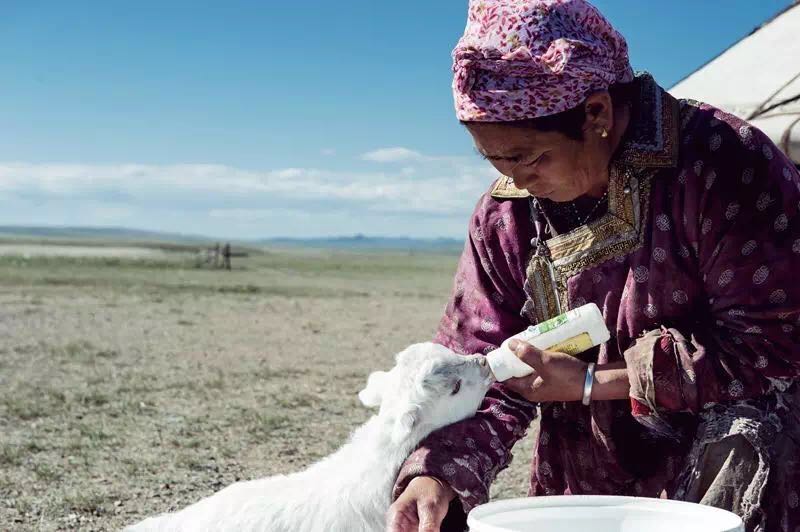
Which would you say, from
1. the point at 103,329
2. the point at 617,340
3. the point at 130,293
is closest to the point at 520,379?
the point at 617,340

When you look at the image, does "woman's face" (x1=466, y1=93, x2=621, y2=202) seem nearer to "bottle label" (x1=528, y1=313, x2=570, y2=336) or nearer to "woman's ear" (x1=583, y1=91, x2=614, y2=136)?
"woman's ear" (x1=583, y1=91, x2=614, y2=136)

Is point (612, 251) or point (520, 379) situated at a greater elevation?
point (612, 251)

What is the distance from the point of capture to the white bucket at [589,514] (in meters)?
2.00

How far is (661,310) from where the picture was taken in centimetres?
252

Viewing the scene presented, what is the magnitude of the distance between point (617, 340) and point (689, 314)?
203 millimetres

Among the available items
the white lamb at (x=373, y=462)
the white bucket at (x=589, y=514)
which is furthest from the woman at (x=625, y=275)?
the white bucket at (x=589, y=514)

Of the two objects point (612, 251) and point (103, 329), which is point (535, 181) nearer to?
point (612, 251)

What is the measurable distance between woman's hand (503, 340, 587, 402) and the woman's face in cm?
42

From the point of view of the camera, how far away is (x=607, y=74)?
7.91ft

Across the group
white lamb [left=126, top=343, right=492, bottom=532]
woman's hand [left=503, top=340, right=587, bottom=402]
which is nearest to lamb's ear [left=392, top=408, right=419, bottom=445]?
white lamb [left=126, top=343, right=492, bottom=532]

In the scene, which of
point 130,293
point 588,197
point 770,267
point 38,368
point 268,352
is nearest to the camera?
point 770,267

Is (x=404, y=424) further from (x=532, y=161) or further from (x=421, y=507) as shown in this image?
Result: (x=532, y=161)

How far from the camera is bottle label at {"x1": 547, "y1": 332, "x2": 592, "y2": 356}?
2523 millimetres

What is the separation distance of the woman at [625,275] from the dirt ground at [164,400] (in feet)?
8.59
